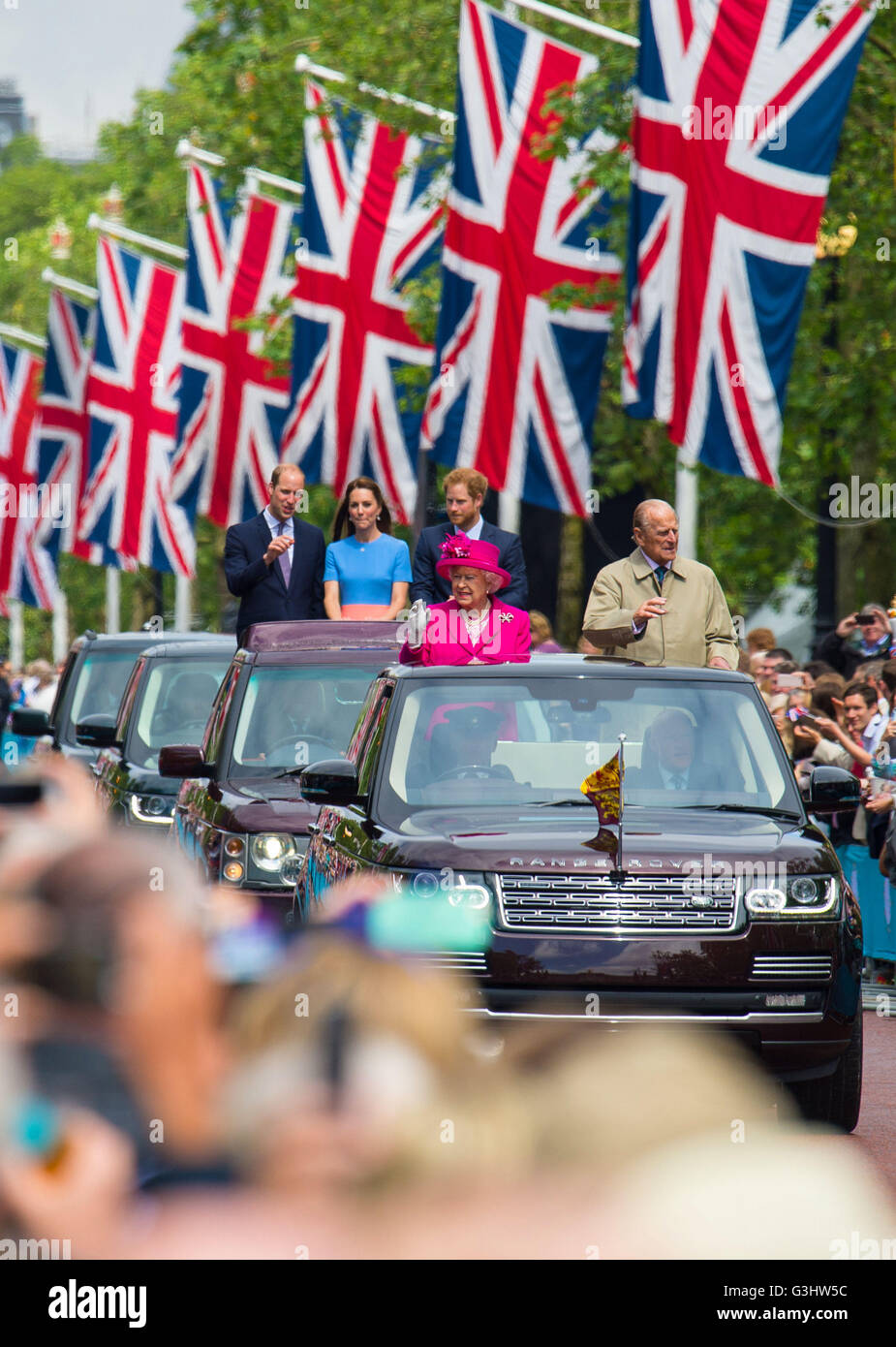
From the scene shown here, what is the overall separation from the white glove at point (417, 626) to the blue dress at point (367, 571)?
398 cm

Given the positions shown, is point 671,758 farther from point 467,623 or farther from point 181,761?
point 181,761

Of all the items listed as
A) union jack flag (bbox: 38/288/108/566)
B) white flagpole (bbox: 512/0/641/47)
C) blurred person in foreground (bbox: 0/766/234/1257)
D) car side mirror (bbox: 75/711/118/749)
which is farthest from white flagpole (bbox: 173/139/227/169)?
blurred person in foreground (bbox: 0/766/234/1257)

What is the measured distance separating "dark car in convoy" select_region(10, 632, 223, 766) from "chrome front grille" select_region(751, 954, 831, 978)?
10529mm

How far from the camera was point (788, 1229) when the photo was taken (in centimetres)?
220

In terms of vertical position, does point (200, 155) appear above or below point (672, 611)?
above

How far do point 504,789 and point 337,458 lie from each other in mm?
18466

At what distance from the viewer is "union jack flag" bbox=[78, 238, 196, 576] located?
3569 centimetres

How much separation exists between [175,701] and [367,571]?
1.89m

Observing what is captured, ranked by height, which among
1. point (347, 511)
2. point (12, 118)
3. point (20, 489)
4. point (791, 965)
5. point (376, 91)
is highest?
point (12, 118)

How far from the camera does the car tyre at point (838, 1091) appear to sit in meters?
8.02

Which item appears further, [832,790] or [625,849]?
[832,790]

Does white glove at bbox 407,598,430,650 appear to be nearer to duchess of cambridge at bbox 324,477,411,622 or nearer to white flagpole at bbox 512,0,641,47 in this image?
duchess of cambridge at bbox 324,477,411,622

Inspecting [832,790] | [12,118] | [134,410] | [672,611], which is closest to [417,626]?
[672,611]

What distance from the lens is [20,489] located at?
45.4m
